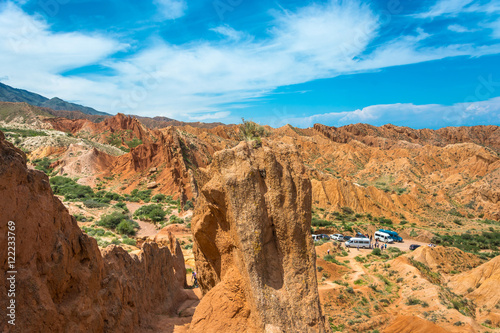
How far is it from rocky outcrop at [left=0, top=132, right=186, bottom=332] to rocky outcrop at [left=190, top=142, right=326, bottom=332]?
2.52m

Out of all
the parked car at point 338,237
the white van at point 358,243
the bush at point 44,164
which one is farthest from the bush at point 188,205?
the bush at point 44,164

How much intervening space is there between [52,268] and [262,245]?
15.1ft

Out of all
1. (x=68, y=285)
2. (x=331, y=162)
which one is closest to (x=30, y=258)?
(x=68, y=285)

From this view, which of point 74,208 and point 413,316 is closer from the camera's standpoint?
point 413,316

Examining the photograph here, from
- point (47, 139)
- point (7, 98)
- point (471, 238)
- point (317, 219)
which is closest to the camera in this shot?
point (471, 238)

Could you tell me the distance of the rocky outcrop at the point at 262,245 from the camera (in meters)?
7.27

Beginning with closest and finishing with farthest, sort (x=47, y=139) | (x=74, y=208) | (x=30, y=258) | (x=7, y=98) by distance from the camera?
(x=30, y=258) → (x=74, y=208) → (x=47, y=139) → (x=7, y=98)

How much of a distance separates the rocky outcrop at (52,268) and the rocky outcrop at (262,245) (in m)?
2.52

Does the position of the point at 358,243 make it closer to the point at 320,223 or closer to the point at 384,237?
the point at 384,237

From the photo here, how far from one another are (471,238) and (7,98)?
250753mm

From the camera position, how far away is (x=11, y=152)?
235 inches

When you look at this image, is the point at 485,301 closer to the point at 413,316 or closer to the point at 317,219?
the point at 413,316

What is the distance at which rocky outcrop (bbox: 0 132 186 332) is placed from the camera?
5547mm

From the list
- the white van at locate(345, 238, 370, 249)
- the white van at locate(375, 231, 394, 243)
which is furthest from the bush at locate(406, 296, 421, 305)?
the white van at locate(375, 231, 394, 243)
